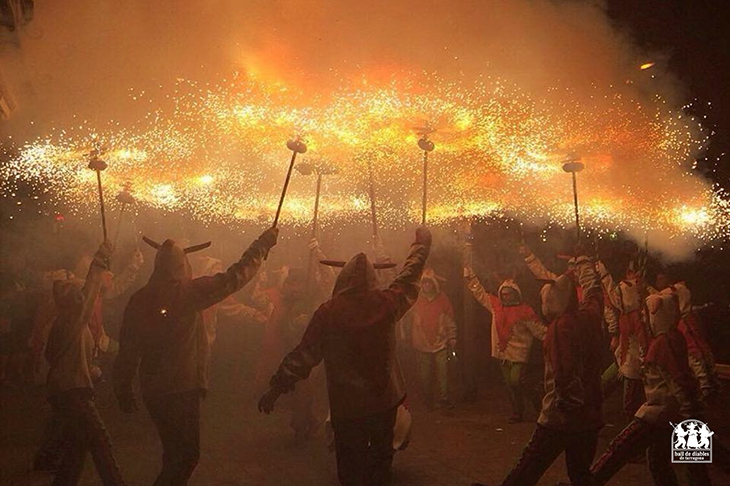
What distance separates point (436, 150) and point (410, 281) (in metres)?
3.55

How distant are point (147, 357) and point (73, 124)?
3098mm

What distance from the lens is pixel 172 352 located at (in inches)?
157

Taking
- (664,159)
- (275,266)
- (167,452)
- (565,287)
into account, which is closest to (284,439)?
(167,452)

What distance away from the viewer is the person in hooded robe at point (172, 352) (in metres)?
3.91

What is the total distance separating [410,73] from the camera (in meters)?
5.44

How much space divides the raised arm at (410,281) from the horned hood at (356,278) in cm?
15

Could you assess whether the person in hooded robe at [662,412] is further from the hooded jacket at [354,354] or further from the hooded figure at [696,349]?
the hooded jacket at [354,354]

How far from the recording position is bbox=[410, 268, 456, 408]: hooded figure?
800cm

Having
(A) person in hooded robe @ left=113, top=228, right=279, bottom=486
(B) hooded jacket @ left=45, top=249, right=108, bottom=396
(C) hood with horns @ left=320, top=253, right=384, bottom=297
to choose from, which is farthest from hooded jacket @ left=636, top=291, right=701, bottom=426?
(B) hooded jacket @ left=45, top=249, right=108, bottom=396

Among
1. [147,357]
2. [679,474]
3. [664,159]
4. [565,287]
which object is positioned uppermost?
[664,159]

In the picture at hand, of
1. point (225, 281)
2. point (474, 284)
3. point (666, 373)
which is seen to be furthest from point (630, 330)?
point (225, 281)

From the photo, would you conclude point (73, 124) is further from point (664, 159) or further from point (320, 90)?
point (664, 159)

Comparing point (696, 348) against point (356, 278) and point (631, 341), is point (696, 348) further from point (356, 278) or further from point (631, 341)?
point (356, 278)

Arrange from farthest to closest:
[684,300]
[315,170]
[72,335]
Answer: [315,170] < [684,300] < [72,335]
